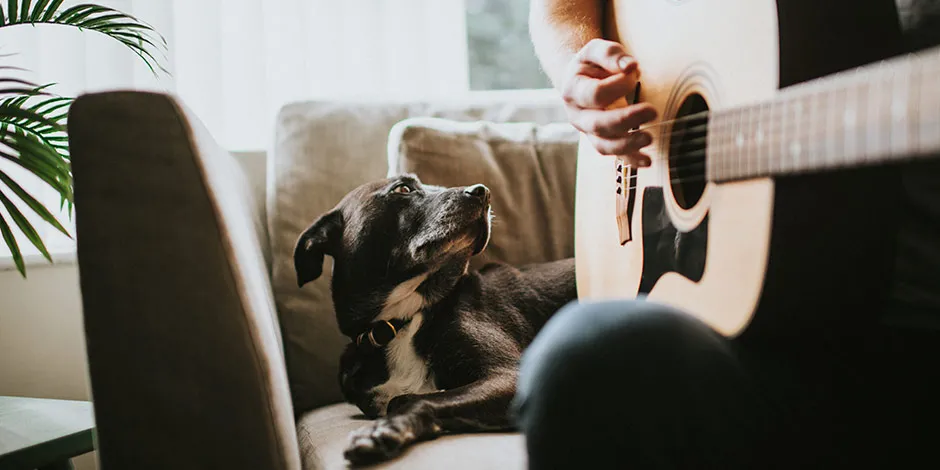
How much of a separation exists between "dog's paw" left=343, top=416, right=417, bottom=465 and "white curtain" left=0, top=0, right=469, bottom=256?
1.17 metres

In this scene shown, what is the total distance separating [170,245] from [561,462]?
559 millimetres

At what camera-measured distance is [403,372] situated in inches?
56.2

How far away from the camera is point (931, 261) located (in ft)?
2.19

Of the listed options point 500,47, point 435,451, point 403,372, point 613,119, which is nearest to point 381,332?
point 403,372

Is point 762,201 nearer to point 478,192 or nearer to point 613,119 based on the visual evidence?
point 613,119

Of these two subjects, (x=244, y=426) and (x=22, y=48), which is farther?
(x=22, y=48)

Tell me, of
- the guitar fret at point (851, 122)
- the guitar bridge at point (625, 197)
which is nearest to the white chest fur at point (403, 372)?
Answer: the guitar bridge at point (625, 197)

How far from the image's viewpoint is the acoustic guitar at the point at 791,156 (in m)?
0.54

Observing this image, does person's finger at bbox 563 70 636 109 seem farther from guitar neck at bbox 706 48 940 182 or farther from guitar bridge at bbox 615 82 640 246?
guitar neck at bbox 706 48 940 182

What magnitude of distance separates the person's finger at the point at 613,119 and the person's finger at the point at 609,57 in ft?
0.19

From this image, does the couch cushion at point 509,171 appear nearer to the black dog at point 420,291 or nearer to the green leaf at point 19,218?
the black dog at point 420,291

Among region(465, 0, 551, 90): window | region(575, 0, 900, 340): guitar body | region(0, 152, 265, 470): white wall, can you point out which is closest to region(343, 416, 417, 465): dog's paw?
region(575, 0, 900, 340): guitar body

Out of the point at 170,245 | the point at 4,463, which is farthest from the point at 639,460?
the point at 4,463

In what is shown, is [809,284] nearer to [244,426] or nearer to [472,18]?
[244,426]
